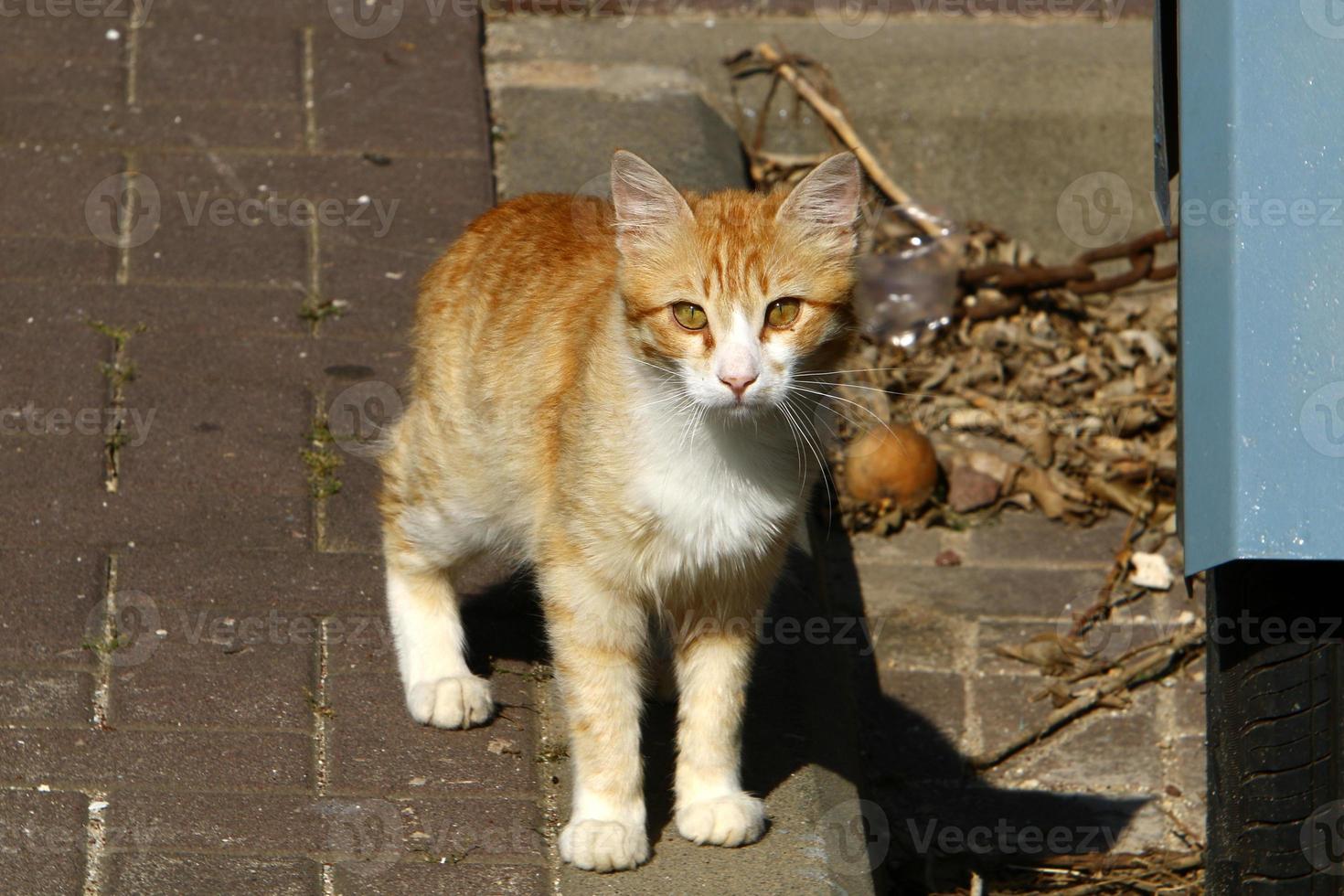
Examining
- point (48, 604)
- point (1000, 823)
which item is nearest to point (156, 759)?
point (48, 604)

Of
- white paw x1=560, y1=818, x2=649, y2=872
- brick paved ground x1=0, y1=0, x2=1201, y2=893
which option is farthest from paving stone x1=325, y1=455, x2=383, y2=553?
white paw x1=560, y1=818, x2=649, y2=872

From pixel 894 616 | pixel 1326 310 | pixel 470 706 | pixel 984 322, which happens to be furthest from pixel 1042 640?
pixel 1326 310

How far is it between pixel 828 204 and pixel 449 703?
4.10ft

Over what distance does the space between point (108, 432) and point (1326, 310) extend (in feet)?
9.60

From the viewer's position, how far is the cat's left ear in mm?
2846

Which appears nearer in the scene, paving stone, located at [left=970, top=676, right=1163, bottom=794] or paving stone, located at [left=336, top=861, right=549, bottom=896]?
paving stone, located at [left=336, top=861, right=549, bottom=896]

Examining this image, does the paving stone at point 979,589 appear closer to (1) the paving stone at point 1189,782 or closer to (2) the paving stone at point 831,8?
(1) the paving stone at point 1189,782

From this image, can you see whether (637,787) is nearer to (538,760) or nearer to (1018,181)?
(538,760)

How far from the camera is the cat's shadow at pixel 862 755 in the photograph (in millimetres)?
3277

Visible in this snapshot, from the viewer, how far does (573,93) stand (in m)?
5.46

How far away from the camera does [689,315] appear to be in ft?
9.09

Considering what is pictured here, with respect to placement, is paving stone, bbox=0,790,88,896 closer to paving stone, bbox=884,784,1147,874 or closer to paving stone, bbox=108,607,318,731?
paving stone, bbox=108,607,318,731

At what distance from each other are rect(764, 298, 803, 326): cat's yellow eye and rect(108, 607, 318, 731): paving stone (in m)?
1.25

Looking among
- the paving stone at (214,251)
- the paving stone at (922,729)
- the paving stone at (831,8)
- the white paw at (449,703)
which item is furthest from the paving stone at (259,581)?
the paving stone at (831,8)
